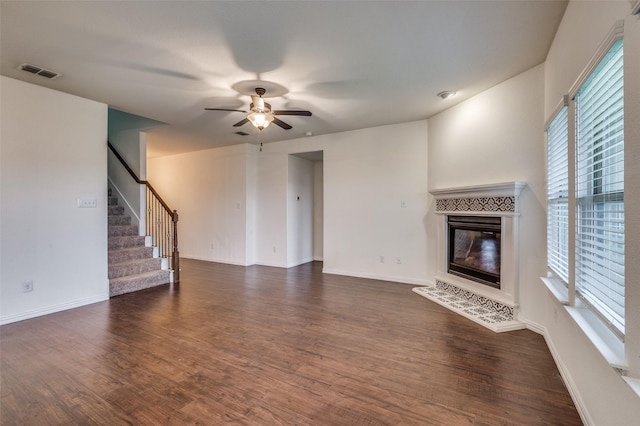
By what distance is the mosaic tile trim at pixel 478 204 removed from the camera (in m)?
3.31

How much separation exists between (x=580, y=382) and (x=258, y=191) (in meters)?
6.00

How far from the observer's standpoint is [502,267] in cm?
340

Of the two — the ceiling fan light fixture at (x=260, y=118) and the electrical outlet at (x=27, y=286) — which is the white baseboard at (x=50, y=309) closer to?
the electrical outlet at (x=27, y=286)

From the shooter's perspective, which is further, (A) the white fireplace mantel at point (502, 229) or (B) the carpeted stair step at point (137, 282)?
(B) the carpeted stair step at point (137, 282)

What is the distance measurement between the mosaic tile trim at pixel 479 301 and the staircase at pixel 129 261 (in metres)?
4.60

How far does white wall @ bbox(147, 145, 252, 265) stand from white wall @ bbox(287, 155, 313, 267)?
0.96 meters

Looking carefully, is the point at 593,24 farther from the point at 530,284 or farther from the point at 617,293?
the point at 530,284

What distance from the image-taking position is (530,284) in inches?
123

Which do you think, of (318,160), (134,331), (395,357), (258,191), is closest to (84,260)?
Result: (134,331)

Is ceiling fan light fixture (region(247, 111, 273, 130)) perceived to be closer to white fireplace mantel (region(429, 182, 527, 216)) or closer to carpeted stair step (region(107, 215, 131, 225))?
white fireplace mantel (region(429, 182, 527, 216))

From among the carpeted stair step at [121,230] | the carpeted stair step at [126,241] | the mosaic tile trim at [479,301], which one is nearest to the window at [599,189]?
the mosaic tile trim at [479,301]

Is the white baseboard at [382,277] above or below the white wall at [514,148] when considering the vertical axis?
below

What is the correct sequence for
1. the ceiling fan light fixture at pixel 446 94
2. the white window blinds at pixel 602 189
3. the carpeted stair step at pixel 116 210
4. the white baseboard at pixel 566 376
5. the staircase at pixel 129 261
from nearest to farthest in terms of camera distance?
1. the white window blinds at pixel 602 189
2. the white baseboard at pixel 566 376
3. the ceiling fan light fixture at pixel 446 94
4. the staircase at pixel 129 261
5. the carpeted stair step at pixel 116 210

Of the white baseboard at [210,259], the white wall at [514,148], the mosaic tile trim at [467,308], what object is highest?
the white wall at [514,148]
